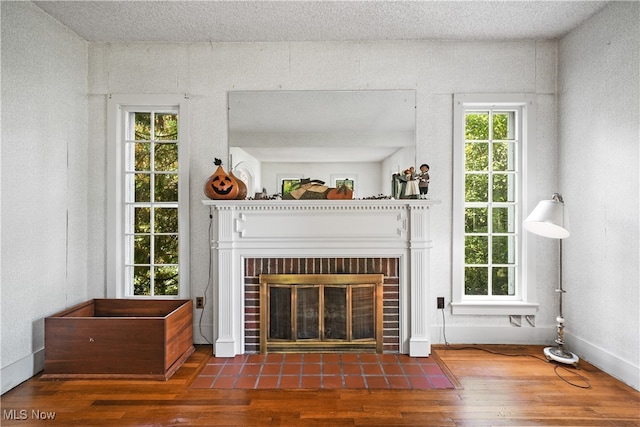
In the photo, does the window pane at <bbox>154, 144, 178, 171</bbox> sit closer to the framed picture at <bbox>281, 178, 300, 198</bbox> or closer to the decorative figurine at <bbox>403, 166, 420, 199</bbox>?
the framed picture at <bbox>281, 178, 300, 198</bbox>

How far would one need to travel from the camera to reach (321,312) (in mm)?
3004

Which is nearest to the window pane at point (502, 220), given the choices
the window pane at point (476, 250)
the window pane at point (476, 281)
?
the window pane at point (476, 250)

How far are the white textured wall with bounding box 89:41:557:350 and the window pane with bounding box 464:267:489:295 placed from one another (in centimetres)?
22

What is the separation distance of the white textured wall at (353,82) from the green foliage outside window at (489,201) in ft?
0.72

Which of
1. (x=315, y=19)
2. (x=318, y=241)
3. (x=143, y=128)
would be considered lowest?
(x=318, y=241)

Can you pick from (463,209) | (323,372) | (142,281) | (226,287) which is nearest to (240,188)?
(226,287)

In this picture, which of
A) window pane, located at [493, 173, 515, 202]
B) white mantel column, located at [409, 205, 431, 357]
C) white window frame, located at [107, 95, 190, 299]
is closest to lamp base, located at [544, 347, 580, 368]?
white mantel column, located at [409, 205, 431, 357]

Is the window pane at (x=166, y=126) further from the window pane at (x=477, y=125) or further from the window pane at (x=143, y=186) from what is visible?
the window pane at (x=477, y=125)

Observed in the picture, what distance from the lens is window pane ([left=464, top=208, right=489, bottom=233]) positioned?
3.34 meters

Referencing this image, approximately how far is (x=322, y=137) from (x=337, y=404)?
204 cm

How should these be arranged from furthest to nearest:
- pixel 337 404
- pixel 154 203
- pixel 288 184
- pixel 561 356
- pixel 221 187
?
1. pixel 154 203
2. pixel 288 184
3. pixel 221 187
4. pixel 561 356
5. pixel 337 404

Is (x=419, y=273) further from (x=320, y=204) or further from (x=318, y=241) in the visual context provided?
(x=320, y=204)

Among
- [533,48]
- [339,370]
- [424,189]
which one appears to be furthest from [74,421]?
[533,48]

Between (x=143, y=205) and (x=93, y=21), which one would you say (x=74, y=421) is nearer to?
(x=143, y=205)
